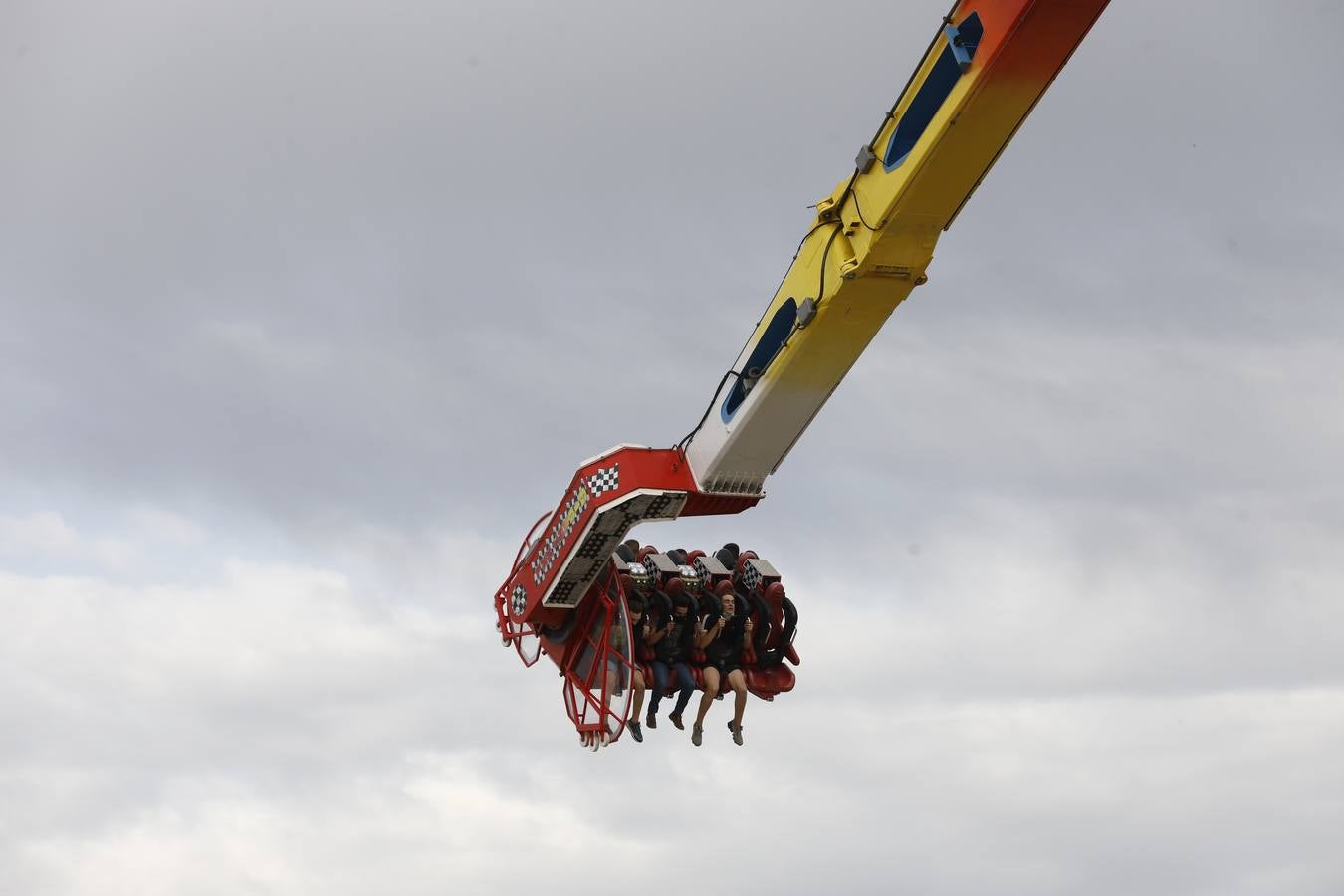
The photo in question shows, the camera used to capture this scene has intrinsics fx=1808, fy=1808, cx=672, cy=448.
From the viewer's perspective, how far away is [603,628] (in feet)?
79.3

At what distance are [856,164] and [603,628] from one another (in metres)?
7.86

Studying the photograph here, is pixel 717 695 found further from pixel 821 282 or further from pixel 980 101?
pixel 980 101

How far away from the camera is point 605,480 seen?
22734 millimetres

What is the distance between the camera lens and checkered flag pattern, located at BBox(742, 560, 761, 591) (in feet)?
82.7

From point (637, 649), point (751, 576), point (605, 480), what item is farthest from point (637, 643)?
point (605, 480)

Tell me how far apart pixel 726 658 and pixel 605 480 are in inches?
141

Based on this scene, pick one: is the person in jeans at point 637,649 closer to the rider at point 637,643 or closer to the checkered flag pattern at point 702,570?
the rider at point 637,643

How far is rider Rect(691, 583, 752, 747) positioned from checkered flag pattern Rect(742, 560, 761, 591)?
0.43m

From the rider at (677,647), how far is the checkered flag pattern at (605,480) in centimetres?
229

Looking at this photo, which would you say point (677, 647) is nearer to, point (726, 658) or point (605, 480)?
point (726, 658)

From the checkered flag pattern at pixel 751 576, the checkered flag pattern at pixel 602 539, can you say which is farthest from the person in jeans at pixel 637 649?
the checkered flag pattern at pixel 751 576

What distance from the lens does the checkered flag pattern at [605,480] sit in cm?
2261

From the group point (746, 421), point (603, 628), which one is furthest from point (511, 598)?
point (746, 421)

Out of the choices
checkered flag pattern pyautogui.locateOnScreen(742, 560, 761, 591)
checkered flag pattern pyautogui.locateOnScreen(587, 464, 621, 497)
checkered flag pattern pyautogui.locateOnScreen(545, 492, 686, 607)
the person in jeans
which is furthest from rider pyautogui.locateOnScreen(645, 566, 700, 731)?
checkered flag pattern pyautogui.locateOnScreen(587, 464, 621, 497)
